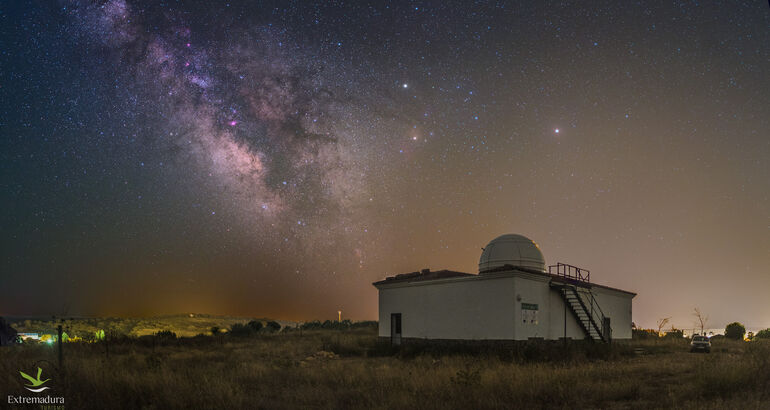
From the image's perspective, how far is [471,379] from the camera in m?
Result: 12.0

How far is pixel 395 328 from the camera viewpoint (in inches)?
1139

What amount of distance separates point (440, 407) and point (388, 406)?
101 centimetres

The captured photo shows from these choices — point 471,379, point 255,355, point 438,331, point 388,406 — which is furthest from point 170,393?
point 438,331

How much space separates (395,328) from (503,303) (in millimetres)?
8539

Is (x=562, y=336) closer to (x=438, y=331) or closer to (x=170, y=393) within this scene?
(x=438, y=331)

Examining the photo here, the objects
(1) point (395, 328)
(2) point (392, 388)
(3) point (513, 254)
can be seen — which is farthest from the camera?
(1) point (395, 328)

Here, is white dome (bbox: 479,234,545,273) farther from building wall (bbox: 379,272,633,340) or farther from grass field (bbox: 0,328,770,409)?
grass field (bbox: 0,328,770,409)

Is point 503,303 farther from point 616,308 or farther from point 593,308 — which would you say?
point 616,308

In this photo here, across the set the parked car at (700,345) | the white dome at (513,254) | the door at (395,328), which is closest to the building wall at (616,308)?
the white dome at (513,254)

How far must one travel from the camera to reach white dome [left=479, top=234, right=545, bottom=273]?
28.1m

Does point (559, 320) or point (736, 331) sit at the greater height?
point (559, 320)

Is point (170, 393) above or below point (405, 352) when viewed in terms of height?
above

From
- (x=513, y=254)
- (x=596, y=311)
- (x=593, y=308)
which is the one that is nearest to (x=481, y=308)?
(x=513, y=254)

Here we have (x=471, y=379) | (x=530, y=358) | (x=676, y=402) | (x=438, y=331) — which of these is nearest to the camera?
(x=676, y=402)
